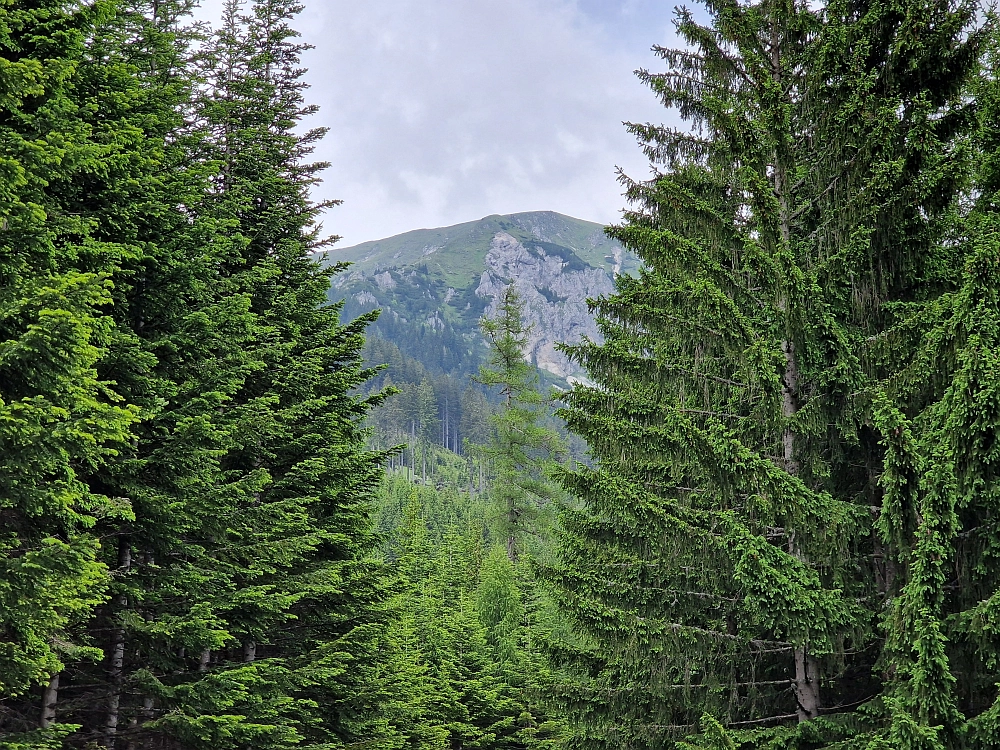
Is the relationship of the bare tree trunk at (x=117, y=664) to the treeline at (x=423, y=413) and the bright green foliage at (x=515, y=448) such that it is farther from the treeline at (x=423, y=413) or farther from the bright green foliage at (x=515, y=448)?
the treeline at (x=423, y=413)

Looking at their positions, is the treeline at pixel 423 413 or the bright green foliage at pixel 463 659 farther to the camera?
the treeline at pixel 423 413

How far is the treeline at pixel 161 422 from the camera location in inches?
216

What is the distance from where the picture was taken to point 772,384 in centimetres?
658

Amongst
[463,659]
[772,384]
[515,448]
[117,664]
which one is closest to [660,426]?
[772,384]

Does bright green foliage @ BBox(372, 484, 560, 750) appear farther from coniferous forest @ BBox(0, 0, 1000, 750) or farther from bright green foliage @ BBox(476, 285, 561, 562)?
coniferous forest @ BBox(0, 0, 1000, 750)

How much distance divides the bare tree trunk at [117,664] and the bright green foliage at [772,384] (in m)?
5.84

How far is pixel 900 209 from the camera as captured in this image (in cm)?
657

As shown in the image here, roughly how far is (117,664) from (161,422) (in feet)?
10.2

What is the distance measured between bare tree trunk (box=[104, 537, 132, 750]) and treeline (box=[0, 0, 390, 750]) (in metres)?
0.03

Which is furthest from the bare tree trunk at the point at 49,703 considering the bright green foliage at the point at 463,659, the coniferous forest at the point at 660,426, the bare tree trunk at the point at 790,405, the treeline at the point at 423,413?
the treeline at the point at 423,413

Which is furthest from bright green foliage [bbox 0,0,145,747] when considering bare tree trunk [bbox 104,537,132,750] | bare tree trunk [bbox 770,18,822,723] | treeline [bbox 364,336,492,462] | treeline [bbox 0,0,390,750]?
treeline [bbox 364,336,492,462]

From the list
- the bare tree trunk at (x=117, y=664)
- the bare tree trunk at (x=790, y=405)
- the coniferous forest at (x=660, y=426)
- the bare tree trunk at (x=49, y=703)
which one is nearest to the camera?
the coniferous forest at (x=660, y=426)

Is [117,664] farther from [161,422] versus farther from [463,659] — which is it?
[463,659]

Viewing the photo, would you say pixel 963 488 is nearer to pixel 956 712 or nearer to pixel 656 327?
pixel 956 712
